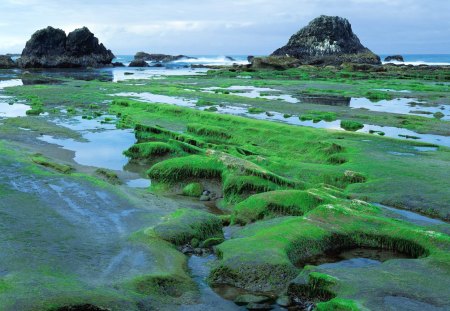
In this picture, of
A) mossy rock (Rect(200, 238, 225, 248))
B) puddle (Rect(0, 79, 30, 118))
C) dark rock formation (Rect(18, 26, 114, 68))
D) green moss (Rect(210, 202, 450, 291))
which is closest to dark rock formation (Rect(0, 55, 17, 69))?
dark rock formation (Rect(18, 26, 114, 68))

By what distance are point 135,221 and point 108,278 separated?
3605 mm

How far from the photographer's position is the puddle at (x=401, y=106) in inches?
1581

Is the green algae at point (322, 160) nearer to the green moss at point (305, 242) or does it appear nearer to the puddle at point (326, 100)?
the green moss at point (305, 242)

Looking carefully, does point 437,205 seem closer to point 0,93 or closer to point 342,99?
point 342,99

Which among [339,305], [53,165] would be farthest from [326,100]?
[339,305]

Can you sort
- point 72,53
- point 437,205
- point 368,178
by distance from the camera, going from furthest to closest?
point 72,53 → point 368,178 → point 437,205

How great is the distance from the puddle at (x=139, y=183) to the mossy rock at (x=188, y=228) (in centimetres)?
568

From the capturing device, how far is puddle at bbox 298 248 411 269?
1095 centimetres

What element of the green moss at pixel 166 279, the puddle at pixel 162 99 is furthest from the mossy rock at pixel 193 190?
the puddle at pixel 162 99

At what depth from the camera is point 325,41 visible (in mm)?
152000

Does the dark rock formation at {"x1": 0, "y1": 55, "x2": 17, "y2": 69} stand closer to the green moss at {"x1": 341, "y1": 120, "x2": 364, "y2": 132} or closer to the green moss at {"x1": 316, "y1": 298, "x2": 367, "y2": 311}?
the green moss at {"x1": 341, "y1": 120, "x2": 364, "y2": 132}

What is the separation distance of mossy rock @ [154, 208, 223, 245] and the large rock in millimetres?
139827

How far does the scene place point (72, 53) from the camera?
5458 inches

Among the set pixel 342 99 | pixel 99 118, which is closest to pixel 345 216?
pixel 99 118
